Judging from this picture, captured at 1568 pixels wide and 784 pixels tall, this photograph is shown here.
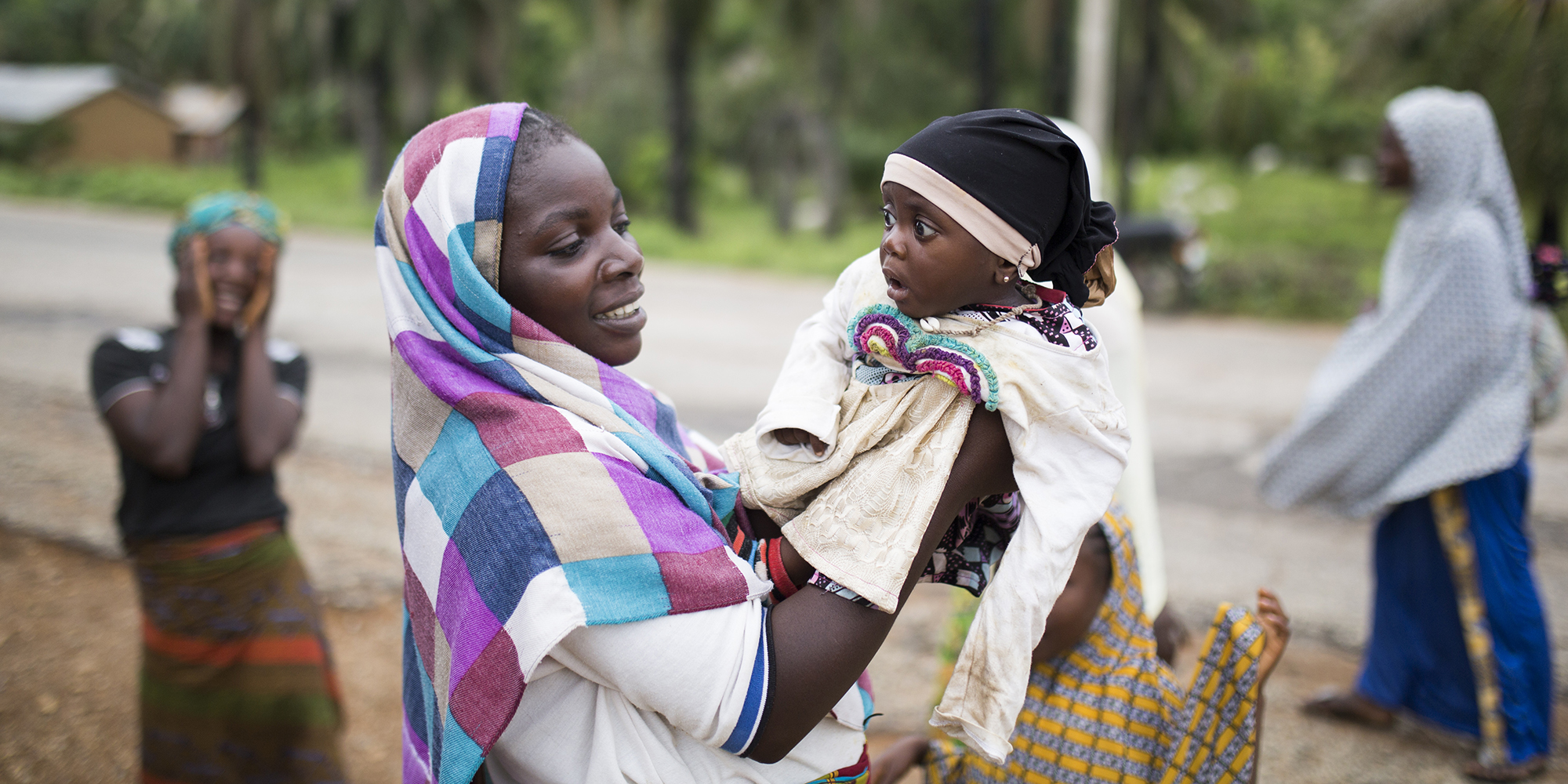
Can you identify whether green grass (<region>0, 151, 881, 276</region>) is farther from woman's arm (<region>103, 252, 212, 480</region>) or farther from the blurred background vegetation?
woman's arm (<region>103, 252, 212, 480</region>)

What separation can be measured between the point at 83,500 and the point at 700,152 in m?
27.2

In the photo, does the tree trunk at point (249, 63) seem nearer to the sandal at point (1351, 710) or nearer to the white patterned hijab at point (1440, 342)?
the white patterned hijab at point (1440, 342)

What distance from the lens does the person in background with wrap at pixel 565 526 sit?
1.30 metres

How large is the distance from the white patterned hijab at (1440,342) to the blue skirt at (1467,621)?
0.14m

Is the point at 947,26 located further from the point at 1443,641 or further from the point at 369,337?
the point at 1443,641

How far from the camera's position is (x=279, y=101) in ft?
131

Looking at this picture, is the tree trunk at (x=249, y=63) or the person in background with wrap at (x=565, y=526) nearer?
the person in background with wrap at (x=565, y=526)

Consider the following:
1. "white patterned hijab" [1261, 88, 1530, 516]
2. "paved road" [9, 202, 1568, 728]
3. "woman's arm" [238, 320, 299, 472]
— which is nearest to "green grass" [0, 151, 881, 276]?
"paved road" [9, 202, 1568, 728]

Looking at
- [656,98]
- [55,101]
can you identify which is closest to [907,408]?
[656,98]

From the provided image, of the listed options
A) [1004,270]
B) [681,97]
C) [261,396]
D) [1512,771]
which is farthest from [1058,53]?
[1004,270]

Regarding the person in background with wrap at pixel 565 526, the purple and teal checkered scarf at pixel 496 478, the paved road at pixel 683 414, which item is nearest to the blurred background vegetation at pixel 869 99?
the paved road at pixel 683 414

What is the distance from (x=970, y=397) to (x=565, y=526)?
548 millimetres

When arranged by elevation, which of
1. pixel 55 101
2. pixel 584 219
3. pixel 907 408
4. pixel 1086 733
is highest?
pixel 584 219

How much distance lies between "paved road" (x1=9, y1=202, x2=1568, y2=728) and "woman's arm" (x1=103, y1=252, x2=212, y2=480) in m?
1.76
